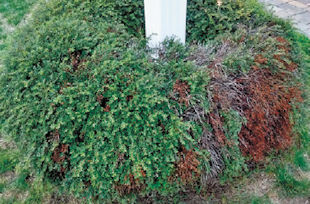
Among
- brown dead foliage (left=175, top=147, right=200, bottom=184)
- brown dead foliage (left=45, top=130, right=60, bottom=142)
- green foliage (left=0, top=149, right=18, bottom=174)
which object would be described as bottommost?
green foliage (left=0, top=149, right=18, bottom=174)

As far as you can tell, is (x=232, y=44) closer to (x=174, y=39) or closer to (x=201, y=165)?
(x=174, y=39)

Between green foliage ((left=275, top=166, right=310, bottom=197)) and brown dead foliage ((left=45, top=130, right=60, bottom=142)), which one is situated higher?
brown dead foliage ((left=45, top=130, right=60, bottom=142))

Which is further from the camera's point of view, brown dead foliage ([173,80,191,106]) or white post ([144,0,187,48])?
white post ([144,0,187,48])

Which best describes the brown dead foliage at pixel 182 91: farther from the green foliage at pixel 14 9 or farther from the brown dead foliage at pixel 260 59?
the green foliage at pixel 14 9

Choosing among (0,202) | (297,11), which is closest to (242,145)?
(0,202)

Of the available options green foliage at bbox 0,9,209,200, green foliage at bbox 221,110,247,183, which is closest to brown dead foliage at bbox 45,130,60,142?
green foliage at bbox 0,9,209,200

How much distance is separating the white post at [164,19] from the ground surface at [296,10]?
2761 mm

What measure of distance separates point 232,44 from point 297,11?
117 inches

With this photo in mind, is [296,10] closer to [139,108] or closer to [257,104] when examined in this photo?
[257,104]

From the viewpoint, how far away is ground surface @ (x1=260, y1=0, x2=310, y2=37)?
471 centimetres

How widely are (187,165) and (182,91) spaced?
1.88 ft

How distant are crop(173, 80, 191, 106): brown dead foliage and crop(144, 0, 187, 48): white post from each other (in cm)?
55

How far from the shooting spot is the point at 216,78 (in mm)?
2484

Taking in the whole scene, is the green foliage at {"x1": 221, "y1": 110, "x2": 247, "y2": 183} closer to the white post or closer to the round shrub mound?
the round shrub mound
